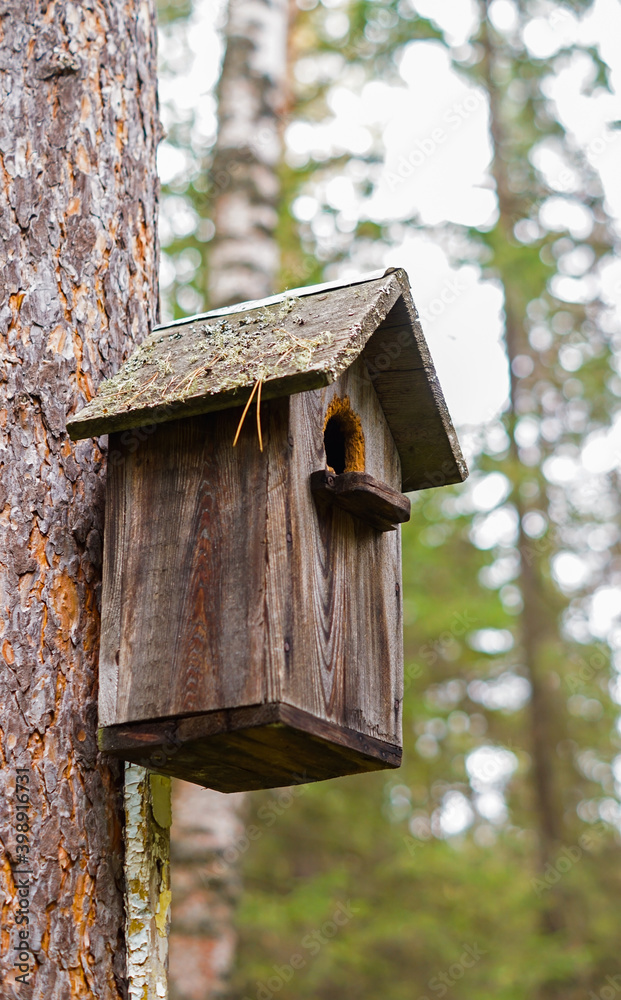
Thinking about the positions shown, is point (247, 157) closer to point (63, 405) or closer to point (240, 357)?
point (63, 405)

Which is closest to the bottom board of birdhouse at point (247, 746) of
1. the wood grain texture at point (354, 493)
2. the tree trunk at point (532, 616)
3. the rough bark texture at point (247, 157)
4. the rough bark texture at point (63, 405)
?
the rough bark texture at point (63, 405)

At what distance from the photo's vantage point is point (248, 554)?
2.17 metres

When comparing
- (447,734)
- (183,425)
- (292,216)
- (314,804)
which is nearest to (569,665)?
(447,734)

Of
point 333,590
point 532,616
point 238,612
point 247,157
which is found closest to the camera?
point 238,612

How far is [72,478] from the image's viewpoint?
2.41m

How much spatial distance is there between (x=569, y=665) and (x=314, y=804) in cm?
285

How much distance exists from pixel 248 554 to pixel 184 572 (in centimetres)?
17

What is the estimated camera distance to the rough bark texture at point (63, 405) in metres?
2.11

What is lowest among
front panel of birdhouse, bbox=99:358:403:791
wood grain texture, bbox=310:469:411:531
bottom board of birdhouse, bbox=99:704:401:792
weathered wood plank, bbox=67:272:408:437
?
bottom board of birdhouse, bbox=99:704:401:792

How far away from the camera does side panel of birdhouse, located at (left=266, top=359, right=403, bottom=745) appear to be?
2146 mm

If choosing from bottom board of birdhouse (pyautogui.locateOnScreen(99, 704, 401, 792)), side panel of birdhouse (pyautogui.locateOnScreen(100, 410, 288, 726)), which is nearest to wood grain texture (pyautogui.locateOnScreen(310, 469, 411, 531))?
side panel of birdhouse (pyautogui.locateOnScreen(100, 410, 288, 726))

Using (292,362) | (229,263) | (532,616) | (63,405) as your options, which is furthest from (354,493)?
(532,616)

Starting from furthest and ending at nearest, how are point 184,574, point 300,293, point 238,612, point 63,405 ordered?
point 300,293, point 63,405, point 184,574, point 238,612

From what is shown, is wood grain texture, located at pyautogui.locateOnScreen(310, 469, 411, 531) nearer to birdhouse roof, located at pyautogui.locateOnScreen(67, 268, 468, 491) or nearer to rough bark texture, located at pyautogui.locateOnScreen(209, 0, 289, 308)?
birdhouse roof, located at pyautogui.locateOnScreen(67, 268, 468, 491)
